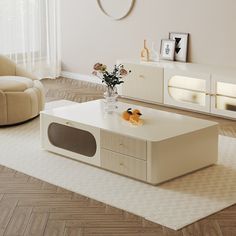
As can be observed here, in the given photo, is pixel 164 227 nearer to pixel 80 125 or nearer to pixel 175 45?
pixel 80 125

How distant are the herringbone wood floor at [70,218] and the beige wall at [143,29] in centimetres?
294

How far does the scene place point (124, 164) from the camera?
4.30 m

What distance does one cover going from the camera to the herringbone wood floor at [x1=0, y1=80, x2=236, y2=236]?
3.45m

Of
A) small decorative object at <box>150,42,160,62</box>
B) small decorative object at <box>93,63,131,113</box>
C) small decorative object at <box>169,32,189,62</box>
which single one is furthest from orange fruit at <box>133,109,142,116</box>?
small decorative object at <box>150,42,160,62</box>

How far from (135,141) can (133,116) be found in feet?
1.26

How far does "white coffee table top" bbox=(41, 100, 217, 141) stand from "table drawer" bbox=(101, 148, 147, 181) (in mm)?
→ 175

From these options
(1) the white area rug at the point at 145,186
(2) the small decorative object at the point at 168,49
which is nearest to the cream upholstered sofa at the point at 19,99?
(1) the white area rug at the point at 145,186

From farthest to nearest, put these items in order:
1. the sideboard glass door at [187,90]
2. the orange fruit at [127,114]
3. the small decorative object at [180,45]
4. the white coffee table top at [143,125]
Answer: the small decorative object at [180,45] < the sideboard glass door at [187,90] < the orange fruit at [127,114] < the white coffee table top at [143,125]

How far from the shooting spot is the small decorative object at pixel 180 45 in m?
6.68

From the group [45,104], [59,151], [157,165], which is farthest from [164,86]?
[157,165]

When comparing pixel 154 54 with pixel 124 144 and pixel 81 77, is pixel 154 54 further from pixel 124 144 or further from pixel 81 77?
pixel 124 144

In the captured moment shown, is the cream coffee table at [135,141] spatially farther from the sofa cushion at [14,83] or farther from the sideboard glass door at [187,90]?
the sideboard glass door at [187,90]

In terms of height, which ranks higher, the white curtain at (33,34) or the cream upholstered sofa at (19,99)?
the white curtain at (33,34)

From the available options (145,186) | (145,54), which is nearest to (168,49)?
(145,54)
